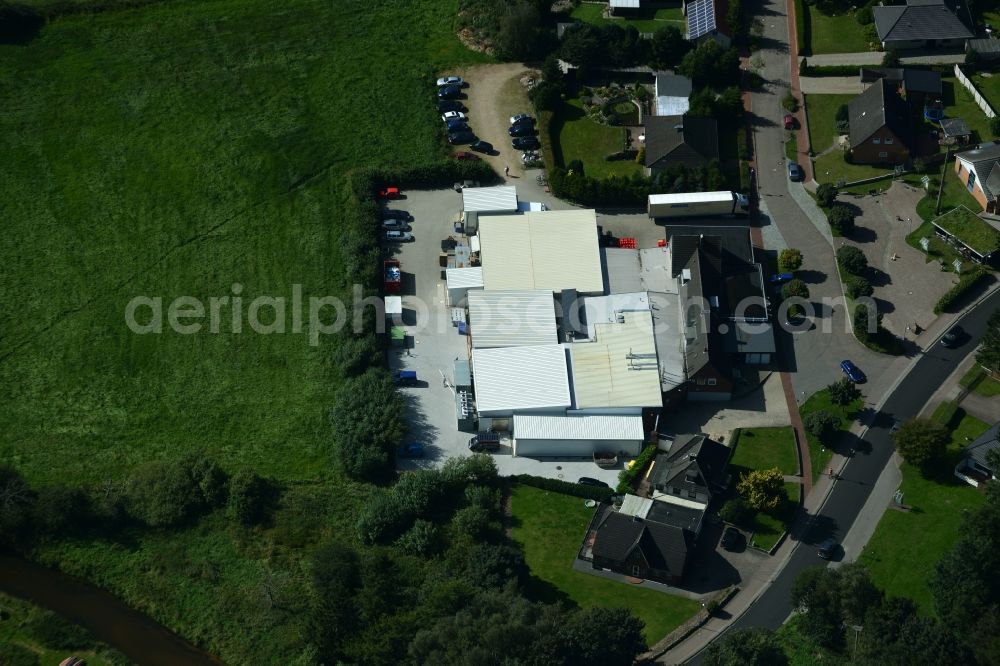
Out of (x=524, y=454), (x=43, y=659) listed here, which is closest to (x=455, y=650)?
(x=524, y=454)

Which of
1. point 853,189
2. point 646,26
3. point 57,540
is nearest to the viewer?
point 57,540

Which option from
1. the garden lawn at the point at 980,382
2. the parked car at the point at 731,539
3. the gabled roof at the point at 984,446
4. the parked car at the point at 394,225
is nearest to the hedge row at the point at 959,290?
the garden lawn at the point at 980,382

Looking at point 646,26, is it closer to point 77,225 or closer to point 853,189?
point 853,189

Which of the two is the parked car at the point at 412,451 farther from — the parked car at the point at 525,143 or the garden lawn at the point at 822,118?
the garden lawn at the point at 822,118

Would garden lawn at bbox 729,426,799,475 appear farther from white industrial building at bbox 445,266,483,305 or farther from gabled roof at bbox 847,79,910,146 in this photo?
gabled roof at bbox 847,79,910,146

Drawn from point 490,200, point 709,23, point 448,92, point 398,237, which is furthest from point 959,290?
point 448,92

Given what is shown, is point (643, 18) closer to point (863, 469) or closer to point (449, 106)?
point (449, 106)
